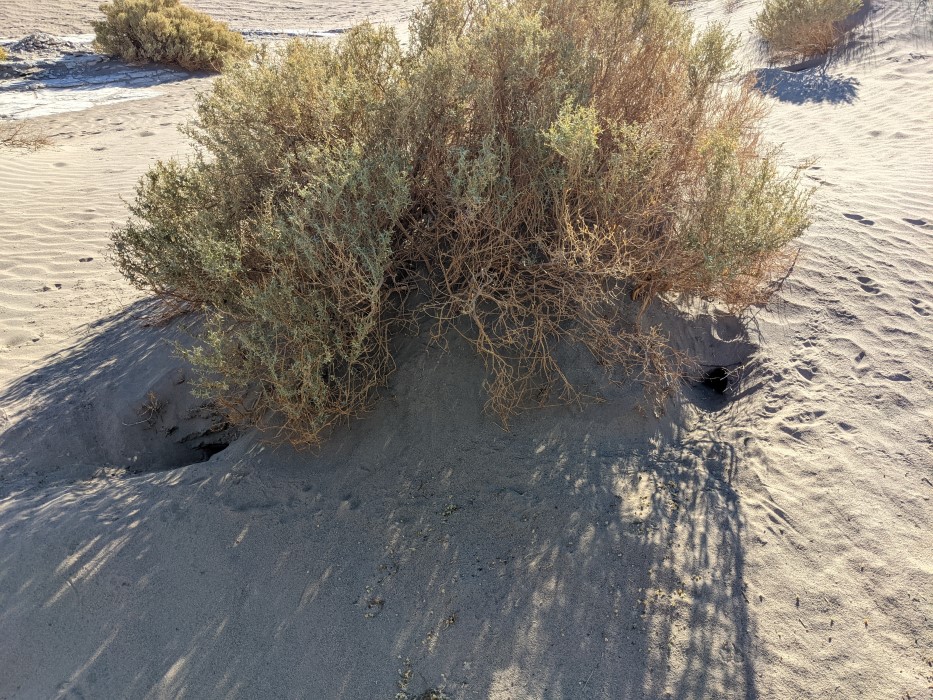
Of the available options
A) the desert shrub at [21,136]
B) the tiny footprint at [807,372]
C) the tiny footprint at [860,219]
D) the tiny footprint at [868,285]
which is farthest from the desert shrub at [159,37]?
the tiny footprint at [807,372]

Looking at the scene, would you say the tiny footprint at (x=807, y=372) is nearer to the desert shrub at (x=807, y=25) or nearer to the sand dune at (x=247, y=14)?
the desert shrub at (x=807, y=25)

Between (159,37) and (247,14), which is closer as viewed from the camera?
(159,37)

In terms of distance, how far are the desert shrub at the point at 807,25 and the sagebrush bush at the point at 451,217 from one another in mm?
7893

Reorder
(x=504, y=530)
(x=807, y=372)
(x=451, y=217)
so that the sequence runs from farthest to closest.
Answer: (x=807, y=372) → (x=451, y=217) → (x=504, y=530)

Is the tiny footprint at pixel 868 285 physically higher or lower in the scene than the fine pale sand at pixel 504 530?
higher

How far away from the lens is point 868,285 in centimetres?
427

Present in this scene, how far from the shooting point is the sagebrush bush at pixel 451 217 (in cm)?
307

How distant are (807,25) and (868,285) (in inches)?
300

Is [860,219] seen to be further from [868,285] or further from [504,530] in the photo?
[504,530]

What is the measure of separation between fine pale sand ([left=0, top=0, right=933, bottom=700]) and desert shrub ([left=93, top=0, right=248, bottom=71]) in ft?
33.2

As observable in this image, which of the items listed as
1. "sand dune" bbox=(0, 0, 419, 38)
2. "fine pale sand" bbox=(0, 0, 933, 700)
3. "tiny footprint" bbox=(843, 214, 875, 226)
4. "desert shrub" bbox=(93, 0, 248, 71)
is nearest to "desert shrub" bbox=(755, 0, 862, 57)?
"tiny footprint" bbox=(843, 214, 875, 226)

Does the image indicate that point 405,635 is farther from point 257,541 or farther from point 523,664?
point 257,541

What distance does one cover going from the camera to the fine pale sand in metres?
2.49

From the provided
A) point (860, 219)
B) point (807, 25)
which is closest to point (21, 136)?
point (860, 219)
